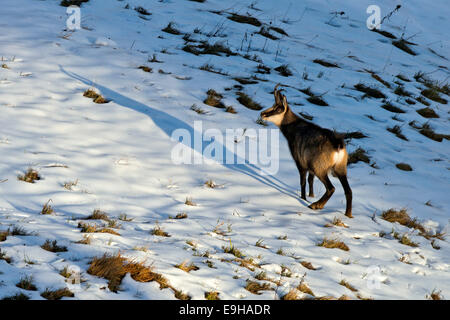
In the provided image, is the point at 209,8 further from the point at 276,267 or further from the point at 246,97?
the point at 276,267

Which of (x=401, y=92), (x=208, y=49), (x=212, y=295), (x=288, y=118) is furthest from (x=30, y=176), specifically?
(x=401, y=92)

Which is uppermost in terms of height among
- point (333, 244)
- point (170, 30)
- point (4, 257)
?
point (170, 30)

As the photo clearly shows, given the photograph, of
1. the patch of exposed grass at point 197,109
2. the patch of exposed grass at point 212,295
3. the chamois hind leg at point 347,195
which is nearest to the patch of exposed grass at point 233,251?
the patch of exposed grass at point 212,295

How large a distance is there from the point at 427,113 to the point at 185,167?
7963 mm

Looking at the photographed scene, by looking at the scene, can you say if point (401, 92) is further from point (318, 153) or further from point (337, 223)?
point (337, 223)

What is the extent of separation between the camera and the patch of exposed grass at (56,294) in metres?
2.96

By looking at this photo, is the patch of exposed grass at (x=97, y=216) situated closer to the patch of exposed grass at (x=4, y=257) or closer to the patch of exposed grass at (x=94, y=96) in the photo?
the patch of exposed grass at (x=4, y=257)

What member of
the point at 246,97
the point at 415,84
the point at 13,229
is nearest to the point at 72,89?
the point at 246,97

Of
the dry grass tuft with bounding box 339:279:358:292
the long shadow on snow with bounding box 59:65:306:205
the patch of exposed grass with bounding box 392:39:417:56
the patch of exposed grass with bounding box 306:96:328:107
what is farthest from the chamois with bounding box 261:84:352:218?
the patch of exposed grass with bounding box 392:39:417:56

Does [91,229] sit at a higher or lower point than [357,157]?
lower

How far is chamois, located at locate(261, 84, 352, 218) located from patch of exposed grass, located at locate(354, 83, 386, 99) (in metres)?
5.71

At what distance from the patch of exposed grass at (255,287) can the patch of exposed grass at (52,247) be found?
5.34 ft

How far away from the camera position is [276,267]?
4.32 meters

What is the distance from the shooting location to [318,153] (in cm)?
614
